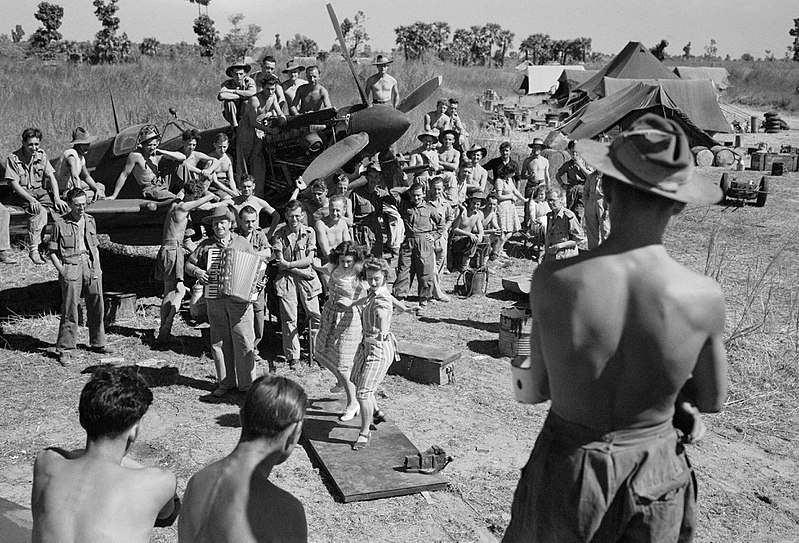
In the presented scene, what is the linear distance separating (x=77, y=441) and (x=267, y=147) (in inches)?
246

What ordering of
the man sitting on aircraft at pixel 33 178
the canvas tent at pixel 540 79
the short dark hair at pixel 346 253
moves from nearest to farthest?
1. the short dark hair at pixel 346 253
2. the man sitting on aircraft at pixel 33 178
3. the canvas tent at pixel 540 79

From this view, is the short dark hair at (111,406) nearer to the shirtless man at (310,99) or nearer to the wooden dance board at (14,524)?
the wooden dance board at (14,524)

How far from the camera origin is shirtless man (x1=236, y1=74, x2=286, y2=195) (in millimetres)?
12008

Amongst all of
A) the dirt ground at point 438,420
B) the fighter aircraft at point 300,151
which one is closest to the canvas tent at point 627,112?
the fighter aircraft at point 300,151

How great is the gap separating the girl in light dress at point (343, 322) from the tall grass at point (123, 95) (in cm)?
1534

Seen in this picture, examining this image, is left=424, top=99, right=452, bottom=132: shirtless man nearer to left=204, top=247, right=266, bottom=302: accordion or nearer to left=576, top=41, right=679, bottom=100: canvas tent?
left=204, top=247, right=266, bottom=302: accordion

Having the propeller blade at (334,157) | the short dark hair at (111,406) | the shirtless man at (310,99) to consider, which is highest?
the shirtless man at (310,99)

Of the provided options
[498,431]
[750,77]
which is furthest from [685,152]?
[750,77]

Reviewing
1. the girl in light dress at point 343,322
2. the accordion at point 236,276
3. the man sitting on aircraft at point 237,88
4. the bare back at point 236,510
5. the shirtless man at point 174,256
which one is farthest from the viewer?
the man sitting on aircraft at point 237,88

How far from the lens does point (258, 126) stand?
1194cm

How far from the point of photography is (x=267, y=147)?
12.2 m

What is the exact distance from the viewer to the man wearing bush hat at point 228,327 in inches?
305

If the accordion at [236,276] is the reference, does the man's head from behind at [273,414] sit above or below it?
above

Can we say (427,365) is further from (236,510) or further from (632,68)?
(632,68)
